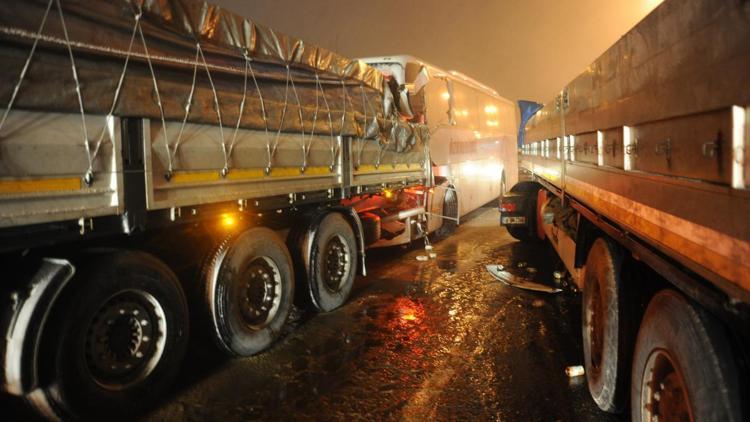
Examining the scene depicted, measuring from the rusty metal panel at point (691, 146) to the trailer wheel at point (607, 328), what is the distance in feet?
2.50

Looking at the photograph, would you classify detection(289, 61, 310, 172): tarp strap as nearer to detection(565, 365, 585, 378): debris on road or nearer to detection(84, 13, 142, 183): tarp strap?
detection(84, 13, 142, 183): tarp strap

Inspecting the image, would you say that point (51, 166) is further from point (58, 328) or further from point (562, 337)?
point (562, 337)

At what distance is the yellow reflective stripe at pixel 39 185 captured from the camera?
261 centimetres

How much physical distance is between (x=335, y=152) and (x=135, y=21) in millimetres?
2756

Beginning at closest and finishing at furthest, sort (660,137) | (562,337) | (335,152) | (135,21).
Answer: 1. (660,137)
2. (135,21)
3. (562,337)
4. (335,152)

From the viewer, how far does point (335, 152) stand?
228 inches

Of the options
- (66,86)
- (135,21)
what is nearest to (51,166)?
(66,86)

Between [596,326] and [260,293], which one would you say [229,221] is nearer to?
[260,293]

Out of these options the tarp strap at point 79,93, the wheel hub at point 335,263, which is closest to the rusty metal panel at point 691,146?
the tarp strap at point 79,93

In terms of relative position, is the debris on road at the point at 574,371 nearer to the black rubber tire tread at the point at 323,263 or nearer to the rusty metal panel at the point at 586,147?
the rusty metal panel at the point at 586,147

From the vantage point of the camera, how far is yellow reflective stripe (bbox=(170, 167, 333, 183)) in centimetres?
374

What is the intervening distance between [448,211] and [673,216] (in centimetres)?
944

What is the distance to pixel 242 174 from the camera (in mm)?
4316

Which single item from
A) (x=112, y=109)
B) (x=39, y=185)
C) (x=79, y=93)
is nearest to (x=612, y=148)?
(x=112, y=109)
